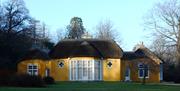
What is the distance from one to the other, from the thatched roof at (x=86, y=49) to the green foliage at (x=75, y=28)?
42.5m

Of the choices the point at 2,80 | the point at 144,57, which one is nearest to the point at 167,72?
the point at 144,57

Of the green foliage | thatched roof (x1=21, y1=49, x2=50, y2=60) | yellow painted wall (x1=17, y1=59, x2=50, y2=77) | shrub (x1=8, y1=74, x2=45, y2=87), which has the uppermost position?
the green foliage

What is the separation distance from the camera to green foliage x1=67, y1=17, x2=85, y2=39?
386 ft

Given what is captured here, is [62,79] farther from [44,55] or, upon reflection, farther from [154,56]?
[154,56]

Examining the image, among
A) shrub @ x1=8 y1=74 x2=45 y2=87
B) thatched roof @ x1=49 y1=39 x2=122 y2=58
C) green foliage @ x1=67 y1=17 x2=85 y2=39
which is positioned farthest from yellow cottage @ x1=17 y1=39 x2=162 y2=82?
green foliage @ x1=67 y1=17 x2=85 y2=39

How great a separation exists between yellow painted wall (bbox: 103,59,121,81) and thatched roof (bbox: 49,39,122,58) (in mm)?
963

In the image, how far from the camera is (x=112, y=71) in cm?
7144

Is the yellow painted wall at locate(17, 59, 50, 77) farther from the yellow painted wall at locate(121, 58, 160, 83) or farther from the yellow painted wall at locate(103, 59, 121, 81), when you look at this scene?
the yellow painted wall at locate(121, 58, 160, 83)

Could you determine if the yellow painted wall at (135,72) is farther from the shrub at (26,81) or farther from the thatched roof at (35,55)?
the shrub at (26,81)

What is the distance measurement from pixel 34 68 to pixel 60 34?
48596 mm

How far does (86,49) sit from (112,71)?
5259 millimetres

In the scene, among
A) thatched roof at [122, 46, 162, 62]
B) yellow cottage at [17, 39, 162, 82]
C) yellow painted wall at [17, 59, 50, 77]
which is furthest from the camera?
yellow painted wall at [17, 59, 50, 77]

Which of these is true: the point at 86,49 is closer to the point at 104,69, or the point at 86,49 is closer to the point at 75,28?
the point at 104,69

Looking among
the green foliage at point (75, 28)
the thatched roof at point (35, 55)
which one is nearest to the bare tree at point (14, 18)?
the thatched roof at point (35, 55)
